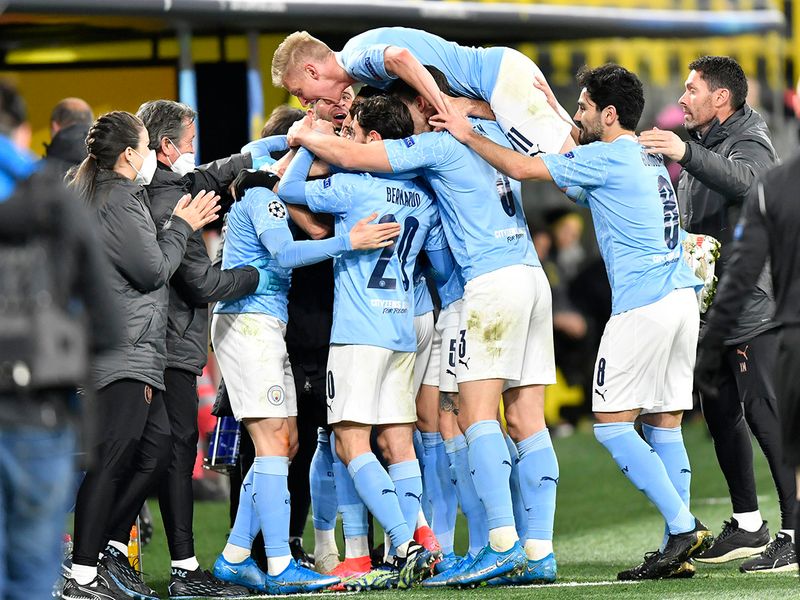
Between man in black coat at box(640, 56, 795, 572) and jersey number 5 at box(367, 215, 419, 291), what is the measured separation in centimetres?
132

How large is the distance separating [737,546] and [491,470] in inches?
57.9

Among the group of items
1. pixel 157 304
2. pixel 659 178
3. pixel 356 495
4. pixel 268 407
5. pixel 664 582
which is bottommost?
pixel 664 582

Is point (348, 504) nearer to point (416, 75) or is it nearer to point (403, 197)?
point (403, 197)

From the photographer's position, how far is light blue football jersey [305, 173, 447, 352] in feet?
19.2

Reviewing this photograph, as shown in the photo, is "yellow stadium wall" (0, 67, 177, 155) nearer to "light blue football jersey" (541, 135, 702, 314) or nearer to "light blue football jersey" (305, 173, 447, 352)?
"light blue football jersey" (305, 173, 447, 352)

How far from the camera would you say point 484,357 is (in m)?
5.82

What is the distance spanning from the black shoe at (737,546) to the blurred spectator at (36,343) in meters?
3.81

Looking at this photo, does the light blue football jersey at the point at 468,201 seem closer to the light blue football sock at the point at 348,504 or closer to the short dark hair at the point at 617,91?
the short dark hair at the point at 617,91

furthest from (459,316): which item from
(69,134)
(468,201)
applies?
(69,134)

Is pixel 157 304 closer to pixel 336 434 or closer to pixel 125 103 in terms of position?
pixel 336 434

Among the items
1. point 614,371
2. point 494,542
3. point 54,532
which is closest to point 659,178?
point 614,371

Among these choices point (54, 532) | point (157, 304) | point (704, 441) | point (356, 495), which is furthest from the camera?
point (704, 441)

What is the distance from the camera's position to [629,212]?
5.83 metres

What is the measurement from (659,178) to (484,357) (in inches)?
42.6
